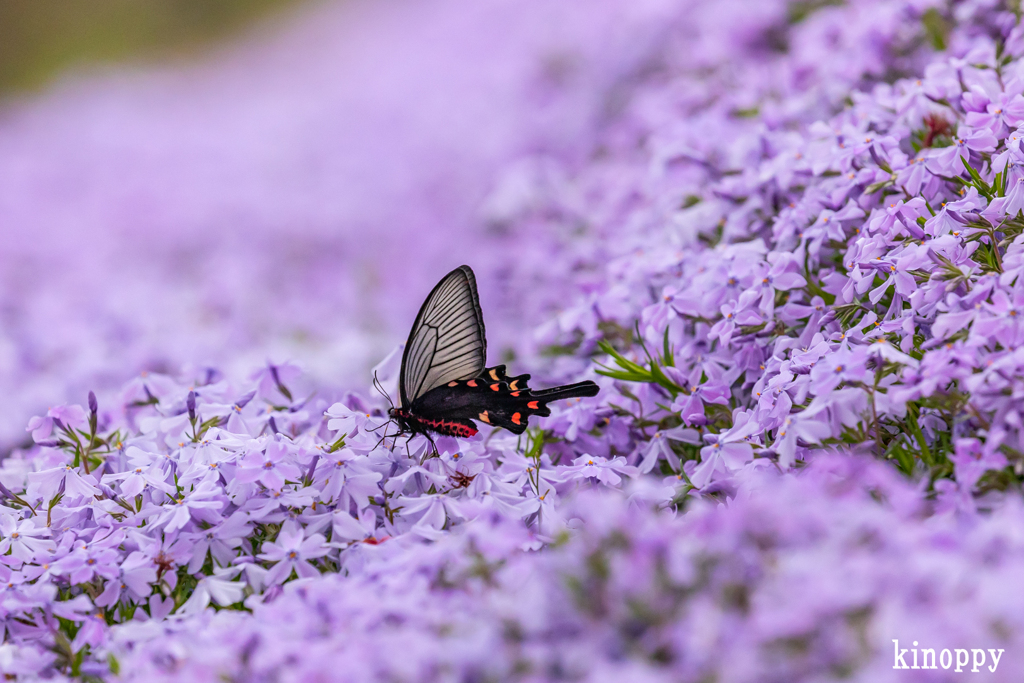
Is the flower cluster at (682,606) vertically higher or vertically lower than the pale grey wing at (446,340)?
lower

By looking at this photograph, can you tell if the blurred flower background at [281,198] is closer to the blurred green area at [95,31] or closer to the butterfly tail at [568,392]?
the butterfly tail at [568,392]

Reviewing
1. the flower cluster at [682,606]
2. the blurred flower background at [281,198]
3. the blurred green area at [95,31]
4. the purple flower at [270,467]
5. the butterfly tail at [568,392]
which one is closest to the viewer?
the flower cluster at [682,606]

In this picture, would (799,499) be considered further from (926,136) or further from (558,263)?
(558,263)

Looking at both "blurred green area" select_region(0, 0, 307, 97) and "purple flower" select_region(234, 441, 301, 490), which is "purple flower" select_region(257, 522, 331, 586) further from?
"blurred green area" select_region(0, 0, 307, 97)

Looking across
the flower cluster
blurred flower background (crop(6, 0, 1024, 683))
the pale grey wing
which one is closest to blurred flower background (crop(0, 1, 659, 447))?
blurred flower background (crop(6, 0, 1024, 683))

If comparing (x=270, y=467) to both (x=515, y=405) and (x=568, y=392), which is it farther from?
(x=568, y=392)

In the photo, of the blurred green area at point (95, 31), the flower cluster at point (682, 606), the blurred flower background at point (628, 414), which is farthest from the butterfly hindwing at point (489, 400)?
the blurred green area at point (95, 31)

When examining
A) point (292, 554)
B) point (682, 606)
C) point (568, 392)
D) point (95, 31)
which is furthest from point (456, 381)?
point (95, 31)

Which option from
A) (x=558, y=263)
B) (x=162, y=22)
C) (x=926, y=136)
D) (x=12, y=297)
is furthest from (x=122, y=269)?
(x=162, y=22)

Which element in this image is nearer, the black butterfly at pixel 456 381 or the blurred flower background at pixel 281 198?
the black butterfly at pixel 456 381
